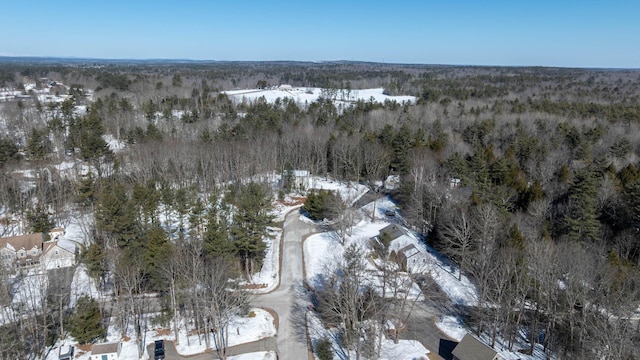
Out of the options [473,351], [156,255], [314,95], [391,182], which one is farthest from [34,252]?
[314,95]

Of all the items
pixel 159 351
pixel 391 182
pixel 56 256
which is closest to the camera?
pixel 159 351

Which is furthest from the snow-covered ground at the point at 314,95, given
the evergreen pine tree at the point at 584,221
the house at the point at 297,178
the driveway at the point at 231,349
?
the driveway at the point at 231,349

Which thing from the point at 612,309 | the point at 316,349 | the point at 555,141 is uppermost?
the point at 555,141

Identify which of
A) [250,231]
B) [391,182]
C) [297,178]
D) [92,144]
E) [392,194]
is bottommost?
[392,194]

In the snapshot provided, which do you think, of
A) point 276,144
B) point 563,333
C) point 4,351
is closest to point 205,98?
point 276,144

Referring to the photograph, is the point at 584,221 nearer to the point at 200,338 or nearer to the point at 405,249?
the point at 405,249

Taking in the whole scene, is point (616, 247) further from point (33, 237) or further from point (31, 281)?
point (33, 237)
